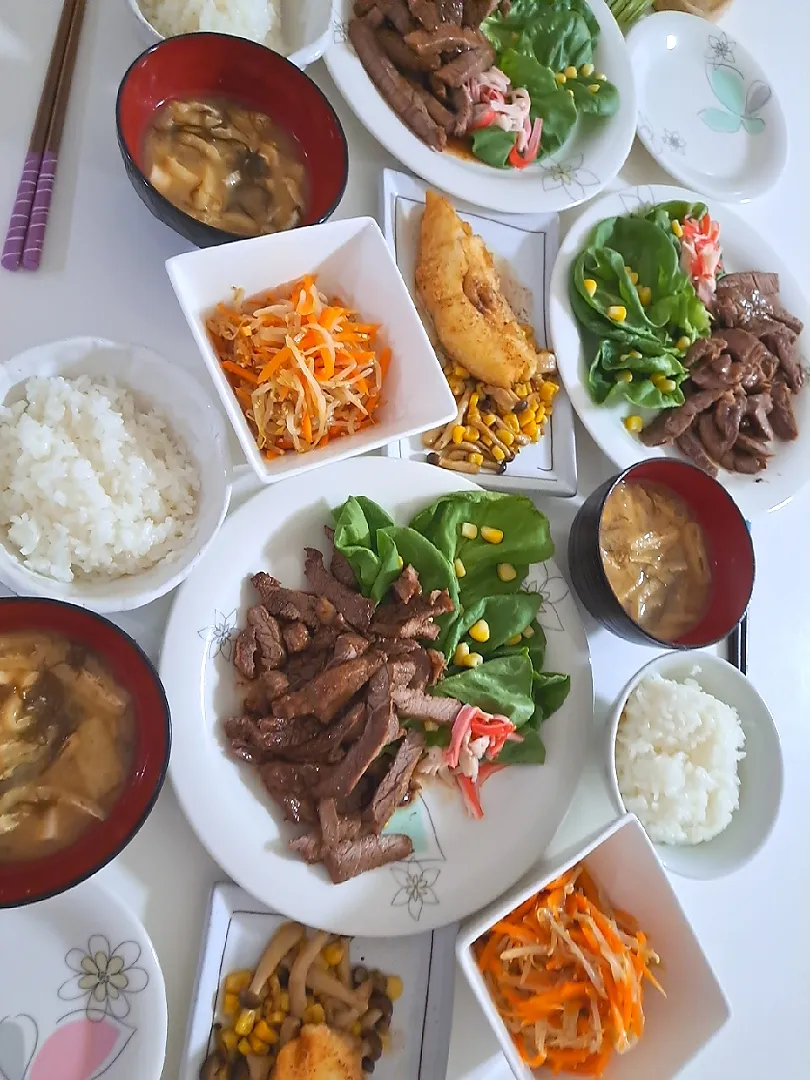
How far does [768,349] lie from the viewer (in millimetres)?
2354

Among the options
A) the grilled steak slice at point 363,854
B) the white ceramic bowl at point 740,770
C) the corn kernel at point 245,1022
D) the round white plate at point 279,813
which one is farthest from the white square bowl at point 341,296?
the corn kernel at point 245,1022

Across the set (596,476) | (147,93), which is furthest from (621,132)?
(147,93)

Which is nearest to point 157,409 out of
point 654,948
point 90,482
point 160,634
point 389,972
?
point 90,482

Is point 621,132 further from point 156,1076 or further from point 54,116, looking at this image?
point 156,1076

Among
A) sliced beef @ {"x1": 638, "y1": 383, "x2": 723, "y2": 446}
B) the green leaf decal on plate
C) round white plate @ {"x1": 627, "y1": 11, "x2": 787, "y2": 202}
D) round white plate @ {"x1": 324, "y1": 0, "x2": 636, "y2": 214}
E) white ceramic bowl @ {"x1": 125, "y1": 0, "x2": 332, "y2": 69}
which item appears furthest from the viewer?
the green leaf decal on plate

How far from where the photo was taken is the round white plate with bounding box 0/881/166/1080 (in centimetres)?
130

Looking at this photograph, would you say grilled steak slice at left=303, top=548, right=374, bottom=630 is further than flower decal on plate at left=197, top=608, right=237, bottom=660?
Yes

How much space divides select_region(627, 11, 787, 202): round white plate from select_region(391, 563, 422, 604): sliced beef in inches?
62.7

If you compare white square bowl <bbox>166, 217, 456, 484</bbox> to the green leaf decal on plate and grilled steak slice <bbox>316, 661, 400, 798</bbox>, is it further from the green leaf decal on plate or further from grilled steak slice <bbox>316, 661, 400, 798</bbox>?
the green leaf decal on plate

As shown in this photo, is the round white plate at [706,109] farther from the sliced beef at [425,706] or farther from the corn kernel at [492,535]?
the sliced beef at [425,706]

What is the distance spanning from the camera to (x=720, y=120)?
8.79ft

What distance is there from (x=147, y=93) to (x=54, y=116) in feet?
0.71

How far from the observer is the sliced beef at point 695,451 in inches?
85.4

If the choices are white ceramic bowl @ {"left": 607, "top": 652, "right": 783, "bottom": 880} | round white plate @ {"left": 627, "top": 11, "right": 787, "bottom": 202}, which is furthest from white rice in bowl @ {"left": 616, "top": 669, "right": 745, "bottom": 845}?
round white plate @ {"left": 627, "top": 11, "right": 787, "bottom": 202}
